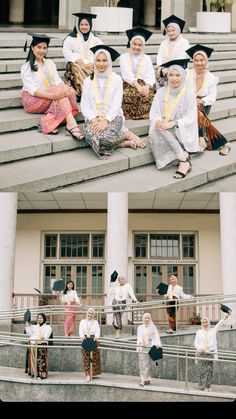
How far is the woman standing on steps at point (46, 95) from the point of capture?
8562 mm

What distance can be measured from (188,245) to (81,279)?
311 cm

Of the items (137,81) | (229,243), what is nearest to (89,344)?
(137,81)

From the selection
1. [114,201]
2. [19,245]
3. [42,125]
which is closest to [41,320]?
[42,125]

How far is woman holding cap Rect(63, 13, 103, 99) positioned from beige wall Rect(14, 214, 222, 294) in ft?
26.7

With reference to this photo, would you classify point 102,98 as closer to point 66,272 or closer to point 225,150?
point 225,150

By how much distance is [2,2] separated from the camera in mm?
23625

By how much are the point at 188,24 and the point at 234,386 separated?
37.3ft

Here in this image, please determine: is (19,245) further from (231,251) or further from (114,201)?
(231,251)

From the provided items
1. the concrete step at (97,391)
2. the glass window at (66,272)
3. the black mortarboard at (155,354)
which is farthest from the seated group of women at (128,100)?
the glass window at (66,272)

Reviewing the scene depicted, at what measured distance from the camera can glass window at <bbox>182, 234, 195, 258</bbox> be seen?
18.4m

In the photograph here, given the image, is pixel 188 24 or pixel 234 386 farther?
pixel 188 24

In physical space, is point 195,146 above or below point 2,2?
below
